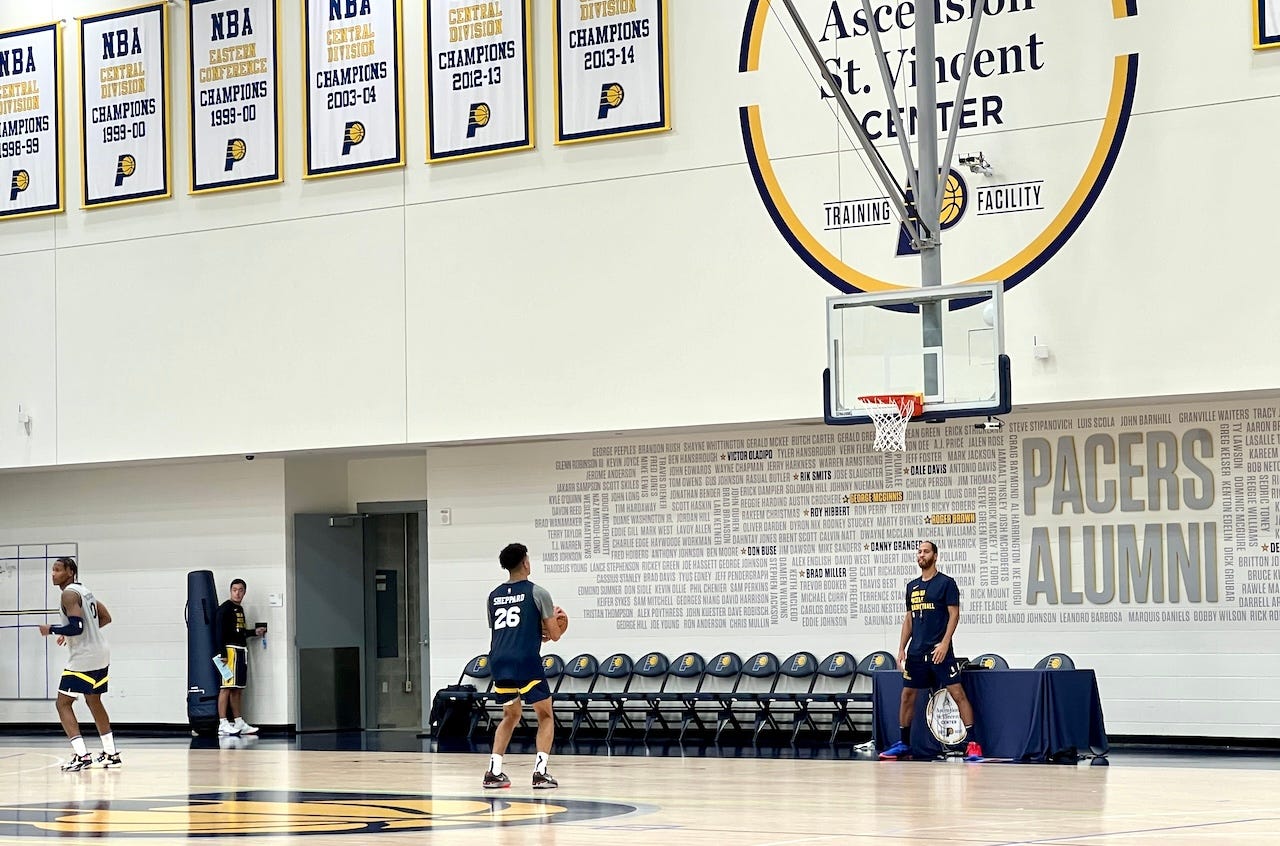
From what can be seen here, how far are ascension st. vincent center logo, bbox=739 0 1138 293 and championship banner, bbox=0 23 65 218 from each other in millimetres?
8204

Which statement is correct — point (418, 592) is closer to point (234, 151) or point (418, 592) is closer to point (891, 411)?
point (234, 151)

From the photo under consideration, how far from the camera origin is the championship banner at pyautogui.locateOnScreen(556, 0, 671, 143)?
15953 millimetres

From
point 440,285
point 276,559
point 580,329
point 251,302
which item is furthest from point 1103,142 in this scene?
point 276,559

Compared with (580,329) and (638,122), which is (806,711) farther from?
(638,122)

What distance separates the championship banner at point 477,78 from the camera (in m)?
16.6

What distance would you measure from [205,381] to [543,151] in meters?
4.51

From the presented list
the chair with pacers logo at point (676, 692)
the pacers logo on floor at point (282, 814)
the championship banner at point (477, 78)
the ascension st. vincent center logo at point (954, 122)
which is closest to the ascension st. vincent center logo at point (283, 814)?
the pacers logo on floor at point (282, 814)

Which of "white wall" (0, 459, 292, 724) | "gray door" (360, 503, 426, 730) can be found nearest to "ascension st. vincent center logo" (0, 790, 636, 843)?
"white wall" (0, 459, 292, 724)

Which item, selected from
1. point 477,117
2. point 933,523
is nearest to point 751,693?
point 933,523

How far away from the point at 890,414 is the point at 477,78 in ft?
19.6

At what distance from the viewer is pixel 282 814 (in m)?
9.95

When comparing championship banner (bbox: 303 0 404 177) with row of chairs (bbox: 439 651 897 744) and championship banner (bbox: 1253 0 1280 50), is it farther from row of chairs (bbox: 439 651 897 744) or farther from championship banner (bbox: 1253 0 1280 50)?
championship banner (bbox: 1253 0 1280 50)

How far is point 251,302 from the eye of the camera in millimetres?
17797

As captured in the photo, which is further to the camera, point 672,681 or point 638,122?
point 672,681
